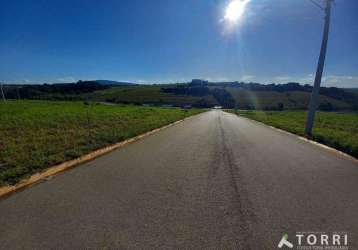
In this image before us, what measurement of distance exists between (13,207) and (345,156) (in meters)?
8.51

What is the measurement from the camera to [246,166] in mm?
5523

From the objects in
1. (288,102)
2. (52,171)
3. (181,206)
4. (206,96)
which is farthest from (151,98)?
(181,206)

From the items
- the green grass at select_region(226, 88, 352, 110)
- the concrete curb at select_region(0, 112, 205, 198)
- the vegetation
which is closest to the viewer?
the concrete curb at select_region(0, 112, 205, 198)

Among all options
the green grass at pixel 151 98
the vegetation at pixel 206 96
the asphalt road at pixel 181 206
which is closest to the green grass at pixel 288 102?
the vegetation at pixel 206 96

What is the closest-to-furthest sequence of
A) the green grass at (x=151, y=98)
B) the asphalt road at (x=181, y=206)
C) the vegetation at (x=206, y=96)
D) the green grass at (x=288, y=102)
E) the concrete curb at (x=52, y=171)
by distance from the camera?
the asphalt road at (x=181, y=206) < the concrete curb at (x=52, y=171) < the green grass at (x=288, y=102) < the vegetation at (x=206, y=96) < the green grass at (x=151, y=98)

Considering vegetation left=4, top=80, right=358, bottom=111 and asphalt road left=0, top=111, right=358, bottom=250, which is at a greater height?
asphalt road left=0, top=111, right=358, bottom=250

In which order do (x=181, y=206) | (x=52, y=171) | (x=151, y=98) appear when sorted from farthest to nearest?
(x=151, y=98), (x=52, y=171), (x=181, y=206)

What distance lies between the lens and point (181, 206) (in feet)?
10.9

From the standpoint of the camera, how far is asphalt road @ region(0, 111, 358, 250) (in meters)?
2.54

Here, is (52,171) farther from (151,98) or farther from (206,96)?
(206,96)

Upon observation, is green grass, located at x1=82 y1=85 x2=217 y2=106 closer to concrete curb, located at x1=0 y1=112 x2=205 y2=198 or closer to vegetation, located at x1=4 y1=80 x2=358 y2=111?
Result: vegetation, located at x1=4 y1=80 x2=358 y2=111

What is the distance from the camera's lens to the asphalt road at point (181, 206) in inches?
100

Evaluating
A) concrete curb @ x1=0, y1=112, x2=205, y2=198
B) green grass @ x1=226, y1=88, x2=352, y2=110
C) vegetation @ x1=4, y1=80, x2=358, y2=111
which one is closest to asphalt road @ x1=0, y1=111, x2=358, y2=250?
concrete curb @ x1=0, y1=112, x2=205, y2=198

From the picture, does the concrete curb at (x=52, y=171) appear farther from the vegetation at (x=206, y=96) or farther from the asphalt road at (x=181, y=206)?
the vegetation at (x=206, y=96)
